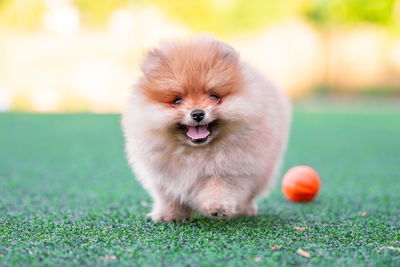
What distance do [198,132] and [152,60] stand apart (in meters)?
0.46

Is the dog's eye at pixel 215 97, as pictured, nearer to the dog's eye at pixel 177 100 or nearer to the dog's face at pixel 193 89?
the dog's face at pixel 193 89

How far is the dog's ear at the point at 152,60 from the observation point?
245 centimetres

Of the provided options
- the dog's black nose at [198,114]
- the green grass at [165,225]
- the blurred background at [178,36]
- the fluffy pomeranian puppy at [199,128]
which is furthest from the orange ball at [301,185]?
the blurred background at [178,36]

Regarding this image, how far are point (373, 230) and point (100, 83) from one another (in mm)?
10773

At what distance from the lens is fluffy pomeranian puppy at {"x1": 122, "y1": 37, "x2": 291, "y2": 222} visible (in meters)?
2.32

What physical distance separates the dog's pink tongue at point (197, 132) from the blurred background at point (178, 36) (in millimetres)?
9070

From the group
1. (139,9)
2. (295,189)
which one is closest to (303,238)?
(295,189)

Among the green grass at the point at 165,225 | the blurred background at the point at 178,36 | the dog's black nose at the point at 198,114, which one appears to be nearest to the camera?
the green grass at the point at 165,225

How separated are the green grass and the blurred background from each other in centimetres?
664

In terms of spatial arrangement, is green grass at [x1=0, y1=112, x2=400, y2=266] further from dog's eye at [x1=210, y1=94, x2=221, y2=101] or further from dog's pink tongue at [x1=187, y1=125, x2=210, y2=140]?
dog's eye at [x1=210, y1=94, x2=221, y2=101]

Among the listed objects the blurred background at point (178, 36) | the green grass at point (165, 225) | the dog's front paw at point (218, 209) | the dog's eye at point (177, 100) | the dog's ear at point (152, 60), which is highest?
the blurred background at point (178, 36)

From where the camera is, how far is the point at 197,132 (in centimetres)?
236

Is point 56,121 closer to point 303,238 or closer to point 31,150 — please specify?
point 31,150

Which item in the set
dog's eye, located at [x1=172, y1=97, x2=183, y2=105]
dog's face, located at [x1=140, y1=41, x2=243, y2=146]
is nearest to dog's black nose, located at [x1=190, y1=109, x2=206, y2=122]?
dog's face, located at [x1=140, y1=41, x2=243, y2=146]
